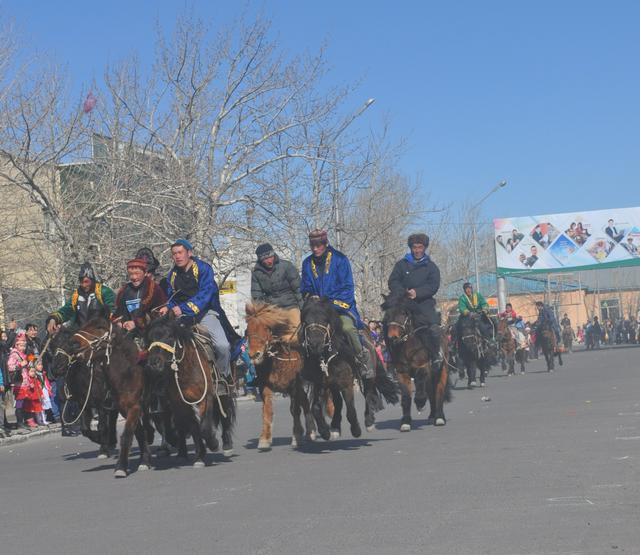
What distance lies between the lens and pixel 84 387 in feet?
46.1

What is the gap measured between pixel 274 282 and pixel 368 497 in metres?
5.57

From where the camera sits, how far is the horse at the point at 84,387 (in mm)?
13328

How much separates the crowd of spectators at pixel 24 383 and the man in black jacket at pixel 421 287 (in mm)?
7804

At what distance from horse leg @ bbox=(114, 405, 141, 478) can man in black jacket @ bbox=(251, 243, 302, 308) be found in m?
2.56

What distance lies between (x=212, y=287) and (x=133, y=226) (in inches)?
729

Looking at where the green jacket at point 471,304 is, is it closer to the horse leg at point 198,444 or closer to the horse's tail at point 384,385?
the horse's tail at point 384,385

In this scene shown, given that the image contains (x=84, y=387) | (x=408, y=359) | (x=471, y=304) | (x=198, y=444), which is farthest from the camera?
(x=471, y=304)

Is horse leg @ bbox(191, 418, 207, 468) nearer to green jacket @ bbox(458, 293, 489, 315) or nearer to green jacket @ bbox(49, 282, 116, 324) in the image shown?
green jacket @ bbox(49, 282, 116, 324)

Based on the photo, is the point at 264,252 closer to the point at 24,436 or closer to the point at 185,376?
the point at 185,376

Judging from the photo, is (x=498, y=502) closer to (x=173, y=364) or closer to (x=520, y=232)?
(x=173, y=364)

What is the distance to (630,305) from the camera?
4840 inches

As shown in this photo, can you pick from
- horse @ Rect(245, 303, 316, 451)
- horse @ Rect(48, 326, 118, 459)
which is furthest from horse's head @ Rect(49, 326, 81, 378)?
horse @ Rect(245, 303, 316, 451)

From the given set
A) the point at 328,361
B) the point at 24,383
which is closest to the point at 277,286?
the point at 328,361

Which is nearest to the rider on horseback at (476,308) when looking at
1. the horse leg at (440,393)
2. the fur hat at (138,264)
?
the horse leg at (440,393)
